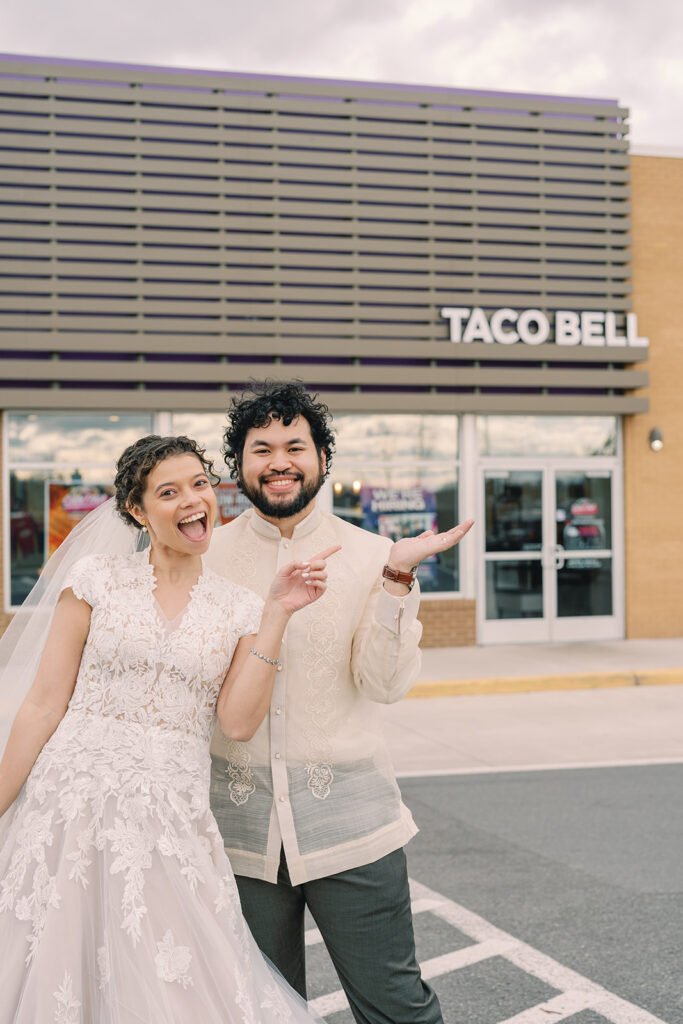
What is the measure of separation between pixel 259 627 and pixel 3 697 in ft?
2.42

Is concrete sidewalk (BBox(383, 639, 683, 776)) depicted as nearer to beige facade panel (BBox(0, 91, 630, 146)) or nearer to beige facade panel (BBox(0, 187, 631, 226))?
beige facade panel (BBox(0, 187, 631, 226))

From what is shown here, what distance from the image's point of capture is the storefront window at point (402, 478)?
12547 millimetres

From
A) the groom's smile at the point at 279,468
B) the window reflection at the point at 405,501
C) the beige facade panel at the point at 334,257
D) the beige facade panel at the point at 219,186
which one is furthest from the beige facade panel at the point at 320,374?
the groom's smile at the point at 279,468

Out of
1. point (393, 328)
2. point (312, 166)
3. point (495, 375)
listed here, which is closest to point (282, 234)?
point (312, 166)

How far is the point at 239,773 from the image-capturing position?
2.58m

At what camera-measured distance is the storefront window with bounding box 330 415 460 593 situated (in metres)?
12.5

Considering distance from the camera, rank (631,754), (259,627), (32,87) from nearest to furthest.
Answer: (259,627), (631,754), (32,87)

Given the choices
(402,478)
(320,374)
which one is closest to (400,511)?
(402,478)

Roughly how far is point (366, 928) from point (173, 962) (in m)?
0.52

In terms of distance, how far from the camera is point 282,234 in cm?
1247

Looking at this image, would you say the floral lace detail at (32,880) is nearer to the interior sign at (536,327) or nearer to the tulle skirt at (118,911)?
the tulle skirt at (118,911)

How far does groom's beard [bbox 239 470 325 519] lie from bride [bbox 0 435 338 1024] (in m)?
0.16

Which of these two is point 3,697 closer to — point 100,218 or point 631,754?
point 631,754

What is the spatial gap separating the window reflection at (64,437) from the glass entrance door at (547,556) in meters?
4.56
